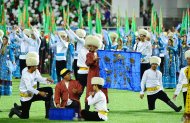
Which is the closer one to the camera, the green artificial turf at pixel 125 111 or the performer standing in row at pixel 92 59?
the green artificial turf at pixel 125 111

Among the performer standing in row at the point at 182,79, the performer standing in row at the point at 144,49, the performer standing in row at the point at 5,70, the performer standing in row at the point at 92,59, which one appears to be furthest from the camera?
the performer standing in row at the point at 144,49

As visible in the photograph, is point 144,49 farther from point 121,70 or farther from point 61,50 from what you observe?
point 121,70

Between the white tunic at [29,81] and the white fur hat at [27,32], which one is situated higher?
the white fur hat at [27,32]

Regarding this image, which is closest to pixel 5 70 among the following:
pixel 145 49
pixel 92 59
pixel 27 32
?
pixel 27 32

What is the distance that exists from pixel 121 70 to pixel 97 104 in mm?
3070

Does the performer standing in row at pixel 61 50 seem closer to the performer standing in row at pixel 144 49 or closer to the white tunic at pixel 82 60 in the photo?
the performer standing in row at pixel 144 49

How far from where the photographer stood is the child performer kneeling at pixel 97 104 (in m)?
18.2

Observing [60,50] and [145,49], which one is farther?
[60,50]

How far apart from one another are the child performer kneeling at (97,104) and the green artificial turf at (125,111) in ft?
0.74

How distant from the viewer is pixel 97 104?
18.3 metres

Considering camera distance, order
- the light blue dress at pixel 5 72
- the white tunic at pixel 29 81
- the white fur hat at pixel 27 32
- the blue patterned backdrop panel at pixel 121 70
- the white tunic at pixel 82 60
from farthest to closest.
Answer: the white fur hat at pixel 27 32 → the light blue dress at pixel 5 72 → the blue patterned backdrop panel at pixel 121 70 → the white tunic at pixel 82 60 → the white tunic at pixel 29 81

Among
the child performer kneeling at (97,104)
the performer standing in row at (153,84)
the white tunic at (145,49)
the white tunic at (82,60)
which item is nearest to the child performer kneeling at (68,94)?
the child performer kneeling at (97,104)

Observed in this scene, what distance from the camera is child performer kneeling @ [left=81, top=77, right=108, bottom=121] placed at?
18.2 metres

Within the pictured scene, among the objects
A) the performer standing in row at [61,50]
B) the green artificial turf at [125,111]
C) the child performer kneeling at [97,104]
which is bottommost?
the green artificial turf at [125,111]
